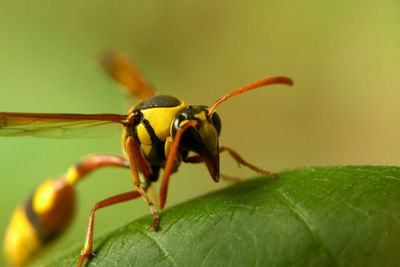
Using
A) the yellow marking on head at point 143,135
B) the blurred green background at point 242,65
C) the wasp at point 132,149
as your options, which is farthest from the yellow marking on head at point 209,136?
the blurred green background at point 242,65

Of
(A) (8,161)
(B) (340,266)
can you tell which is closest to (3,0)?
(A) (8,161)

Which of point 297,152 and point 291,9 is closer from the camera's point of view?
point 297,152

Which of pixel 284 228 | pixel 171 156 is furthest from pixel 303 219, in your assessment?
pixel 171 156

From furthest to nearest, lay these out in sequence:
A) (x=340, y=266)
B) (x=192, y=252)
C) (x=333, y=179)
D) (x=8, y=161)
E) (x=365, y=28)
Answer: (x=365, y=28), (x=8, y=161), (x=333, y=179), (x=192, y=252), (x=340, y=266)

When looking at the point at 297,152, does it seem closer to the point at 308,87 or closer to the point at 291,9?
the point at 308,87

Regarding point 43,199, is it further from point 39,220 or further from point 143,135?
point 143,135

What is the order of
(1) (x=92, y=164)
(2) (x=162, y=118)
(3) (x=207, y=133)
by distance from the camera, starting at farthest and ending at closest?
(1) (x=92, y=164) < (2) (x=162, y=118) < (3) (x=207, y=133)

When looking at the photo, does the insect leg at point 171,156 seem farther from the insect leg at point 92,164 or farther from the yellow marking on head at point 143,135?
the insect leg at point 92,164
